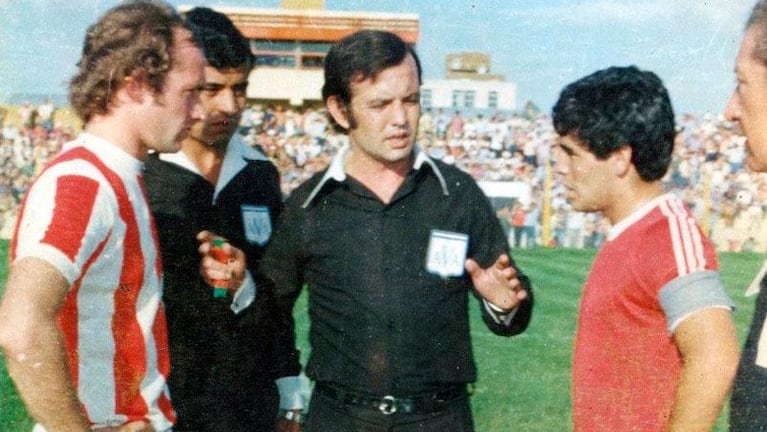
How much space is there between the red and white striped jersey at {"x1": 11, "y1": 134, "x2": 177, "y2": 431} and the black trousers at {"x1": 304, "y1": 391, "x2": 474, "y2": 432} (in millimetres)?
689

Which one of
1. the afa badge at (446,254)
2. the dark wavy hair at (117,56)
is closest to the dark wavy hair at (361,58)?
the afa badge at (446,254)

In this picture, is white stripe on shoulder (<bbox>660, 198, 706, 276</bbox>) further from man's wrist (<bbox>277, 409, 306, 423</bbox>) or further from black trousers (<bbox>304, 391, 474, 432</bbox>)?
man's wrist (<bbox>277, 409, 306, 423</bbox>)

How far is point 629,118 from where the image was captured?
2590 mm

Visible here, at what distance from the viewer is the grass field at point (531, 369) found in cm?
588

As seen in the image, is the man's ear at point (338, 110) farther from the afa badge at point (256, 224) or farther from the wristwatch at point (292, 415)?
the wristwatch at point (292, 415)

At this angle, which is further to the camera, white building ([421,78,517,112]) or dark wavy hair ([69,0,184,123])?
white building ([421,78,517,112])

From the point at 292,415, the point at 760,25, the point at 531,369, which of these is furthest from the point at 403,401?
the point at 531,369

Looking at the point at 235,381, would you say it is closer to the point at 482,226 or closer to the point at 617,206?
the point at 482,226

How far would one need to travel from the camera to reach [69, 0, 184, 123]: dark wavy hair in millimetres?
2406

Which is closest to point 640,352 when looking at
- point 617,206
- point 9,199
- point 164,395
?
point 617,206

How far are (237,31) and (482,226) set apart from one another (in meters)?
1.20

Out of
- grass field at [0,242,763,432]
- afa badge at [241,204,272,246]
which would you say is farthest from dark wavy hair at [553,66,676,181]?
grass field at [0,242,763,432]

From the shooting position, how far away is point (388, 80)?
3215 mm

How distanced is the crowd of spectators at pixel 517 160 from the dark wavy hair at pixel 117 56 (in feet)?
49.7
